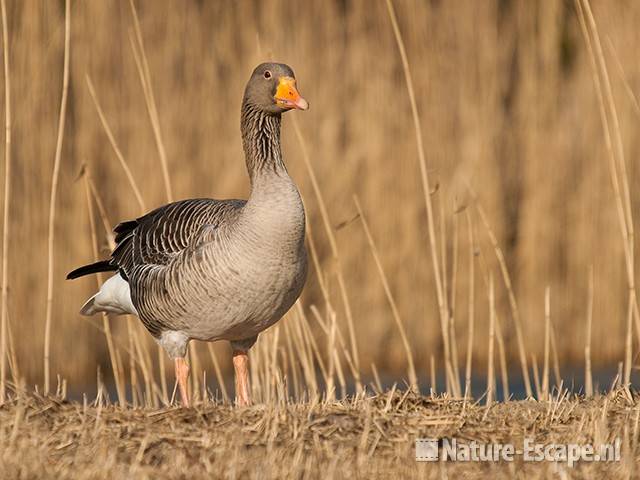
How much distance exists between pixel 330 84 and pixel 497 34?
1697 millimetres

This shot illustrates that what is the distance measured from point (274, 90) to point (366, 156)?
396cm

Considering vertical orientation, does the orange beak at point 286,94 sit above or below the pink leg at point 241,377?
above

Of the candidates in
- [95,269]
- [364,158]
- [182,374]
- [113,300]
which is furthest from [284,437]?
[364,158]

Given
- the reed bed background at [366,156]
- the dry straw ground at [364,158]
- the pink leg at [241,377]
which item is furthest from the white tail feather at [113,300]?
the reed bed background at [366,156]

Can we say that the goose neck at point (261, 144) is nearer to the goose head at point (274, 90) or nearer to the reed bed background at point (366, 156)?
the goose head at point (274, 90)

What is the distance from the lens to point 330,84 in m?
10.5

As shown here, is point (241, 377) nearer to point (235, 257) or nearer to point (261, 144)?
point (235, 257)

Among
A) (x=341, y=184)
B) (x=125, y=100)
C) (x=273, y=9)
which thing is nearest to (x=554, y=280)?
(x=341, y=184)

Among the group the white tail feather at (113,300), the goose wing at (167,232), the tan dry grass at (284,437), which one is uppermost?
the goose wing at (167,232)

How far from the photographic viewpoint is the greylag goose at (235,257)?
20.2ft

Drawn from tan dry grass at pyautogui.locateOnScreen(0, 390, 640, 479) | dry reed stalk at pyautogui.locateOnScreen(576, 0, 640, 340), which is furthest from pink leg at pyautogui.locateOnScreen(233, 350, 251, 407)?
dry reed stalk at pyautogui.locateOnScreen(576, 0, 640, 340)

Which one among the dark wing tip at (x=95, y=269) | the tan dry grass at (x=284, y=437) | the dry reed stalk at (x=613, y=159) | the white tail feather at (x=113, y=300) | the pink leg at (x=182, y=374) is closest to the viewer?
the tan dry grass at (x=284, y=437)

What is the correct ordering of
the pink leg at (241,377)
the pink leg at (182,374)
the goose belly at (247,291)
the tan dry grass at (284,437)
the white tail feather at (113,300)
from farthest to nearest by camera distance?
the white tail feather at (113,300) < the pink leg at (241,377) < the pink leg at (182,374) < the goose belly at (247,291) < the tan dry grass at (284,437)

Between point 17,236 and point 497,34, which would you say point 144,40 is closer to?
point 17,236
